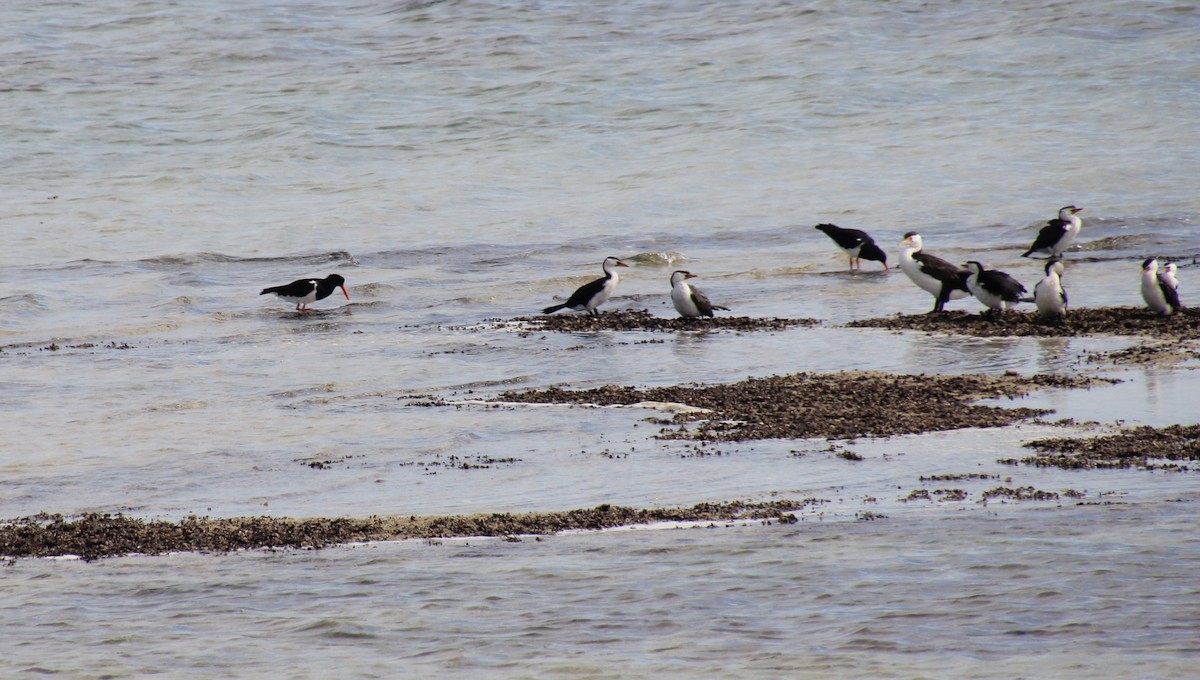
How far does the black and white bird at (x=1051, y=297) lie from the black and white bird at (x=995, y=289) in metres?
0.31

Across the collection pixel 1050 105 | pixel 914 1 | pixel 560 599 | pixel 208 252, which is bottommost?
pixel 560 599

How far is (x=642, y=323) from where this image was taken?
44.3 feet

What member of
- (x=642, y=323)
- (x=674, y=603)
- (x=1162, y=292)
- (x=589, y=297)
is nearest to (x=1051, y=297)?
(x=1162, y=292)

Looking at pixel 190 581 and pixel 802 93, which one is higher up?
pixel 802 93

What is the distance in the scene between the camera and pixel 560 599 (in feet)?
18.3

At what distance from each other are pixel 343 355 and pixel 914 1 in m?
31.7

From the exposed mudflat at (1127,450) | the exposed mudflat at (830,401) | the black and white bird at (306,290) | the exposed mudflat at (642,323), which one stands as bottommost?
the exposed mudflat at (1127,450)

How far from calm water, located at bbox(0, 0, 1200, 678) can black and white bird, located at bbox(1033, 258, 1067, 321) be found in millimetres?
911

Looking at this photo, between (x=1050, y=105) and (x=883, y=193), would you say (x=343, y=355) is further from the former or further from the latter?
(x=1050, y=105)

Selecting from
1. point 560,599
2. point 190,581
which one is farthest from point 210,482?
point 560,599

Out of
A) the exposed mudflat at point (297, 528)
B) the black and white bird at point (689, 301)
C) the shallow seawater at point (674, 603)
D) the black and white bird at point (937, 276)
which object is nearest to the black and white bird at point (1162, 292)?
the black and white bird at point (937, 276)

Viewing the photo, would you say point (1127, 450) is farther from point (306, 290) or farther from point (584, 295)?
point (306, 290)

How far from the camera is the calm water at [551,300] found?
211 inches

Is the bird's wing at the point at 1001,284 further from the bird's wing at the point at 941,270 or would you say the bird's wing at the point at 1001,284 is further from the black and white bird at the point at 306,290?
the black and white bird at the point at 306,290
